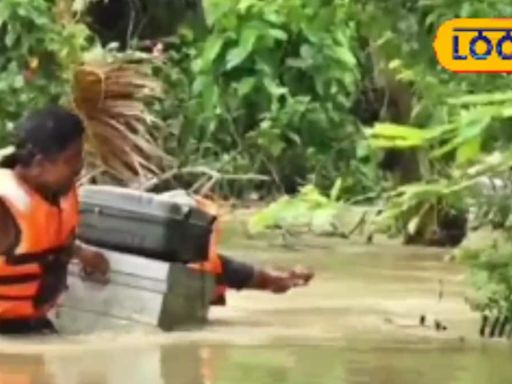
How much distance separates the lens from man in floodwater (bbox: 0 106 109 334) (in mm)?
7172

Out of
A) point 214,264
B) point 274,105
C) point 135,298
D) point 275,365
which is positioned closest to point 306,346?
point 275,365

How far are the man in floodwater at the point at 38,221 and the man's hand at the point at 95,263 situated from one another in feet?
0.31

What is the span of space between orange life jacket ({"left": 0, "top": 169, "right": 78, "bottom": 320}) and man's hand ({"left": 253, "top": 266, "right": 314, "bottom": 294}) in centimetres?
102

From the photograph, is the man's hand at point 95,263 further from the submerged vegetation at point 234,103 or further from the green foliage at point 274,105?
the green foliage at point 274,105

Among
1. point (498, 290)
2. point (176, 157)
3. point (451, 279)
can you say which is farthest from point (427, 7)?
point (176, 157)

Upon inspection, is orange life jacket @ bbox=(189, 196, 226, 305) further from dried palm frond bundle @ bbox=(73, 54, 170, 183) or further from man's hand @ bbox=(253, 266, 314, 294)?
dried palm frond bundle @ bbox=(73, 54, 170, 183)

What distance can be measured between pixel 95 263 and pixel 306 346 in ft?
3.53

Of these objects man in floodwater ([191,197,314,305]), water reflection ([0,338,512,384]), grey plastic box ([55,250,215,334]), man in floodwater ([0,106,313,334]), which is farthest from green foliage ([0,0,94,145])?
water reflection ([0,338,512,384])

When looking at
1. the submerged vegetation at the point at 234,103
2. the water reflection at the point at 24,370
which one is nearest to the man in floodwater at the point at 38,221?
the water reflection at the point at 24,370

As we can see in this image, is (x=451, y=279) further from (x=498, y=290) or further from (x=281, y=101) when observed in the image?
(x=281, y=101)

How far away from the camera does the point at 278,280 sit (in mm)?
7973

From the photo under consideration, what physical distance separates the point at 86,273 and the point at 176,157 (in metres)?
7.56

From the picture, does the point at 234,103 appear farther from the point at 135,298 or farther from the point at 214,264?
the point at 135,298

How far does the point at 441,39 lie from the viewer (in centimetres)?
663
